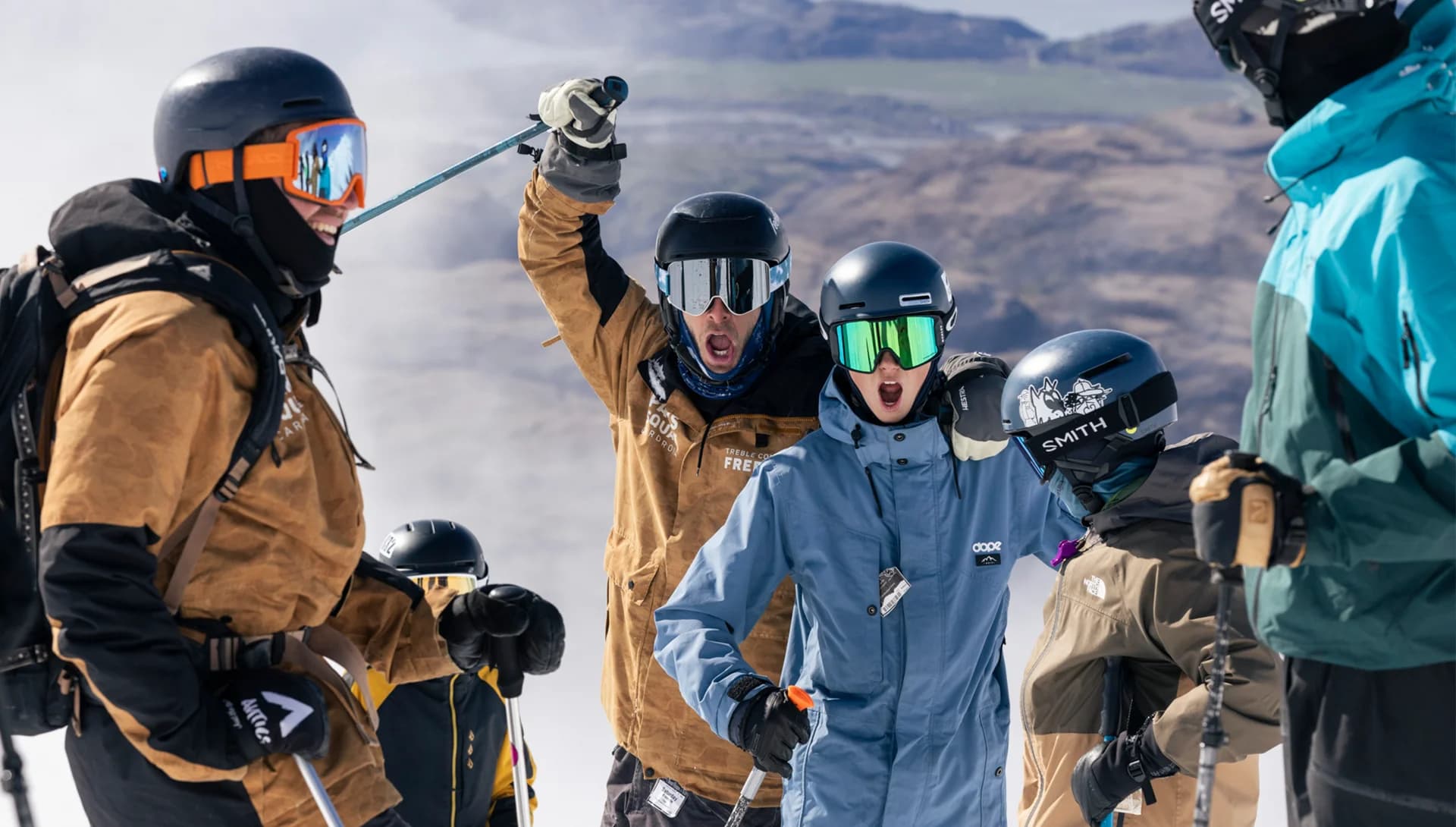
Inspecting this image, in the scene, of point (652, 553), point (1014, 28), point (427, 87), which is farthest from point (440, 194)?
point (652, 553)

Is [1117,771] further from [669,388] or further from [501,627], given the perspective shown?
[669,388]

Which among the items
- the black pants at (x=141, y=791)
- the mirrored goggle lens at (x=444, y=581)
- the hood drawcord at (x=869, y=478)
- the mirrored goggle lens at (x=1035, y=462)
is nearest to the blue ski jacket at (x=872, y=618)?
the hood drawcord at (x=869, y=478)

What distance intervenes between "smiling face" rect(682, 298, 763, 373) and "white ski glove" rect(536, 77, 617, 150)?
0.54 meters

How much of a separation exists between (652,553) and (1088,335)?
112cm

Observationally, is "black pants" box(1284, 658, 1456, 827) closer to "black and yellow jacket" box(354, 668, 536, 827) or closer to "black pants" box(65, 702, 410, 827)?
"black pants" box(65, 702, 410, 827)

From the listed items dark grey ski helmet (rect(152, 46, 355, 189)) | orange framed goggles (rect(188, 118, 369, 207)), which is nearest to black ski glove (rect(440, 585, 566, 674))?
orange framed goggles (rect(188, 118, 369, 207))

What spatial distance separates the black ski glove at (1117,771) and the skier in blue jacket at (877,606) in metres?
0.17

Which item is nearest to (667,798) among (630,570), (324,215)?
(630,570)

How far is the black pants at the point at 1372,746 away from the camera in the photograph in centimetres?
209

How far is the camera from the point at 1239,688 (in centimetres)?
295

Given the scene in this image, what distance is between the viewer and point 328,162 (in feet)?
9.27

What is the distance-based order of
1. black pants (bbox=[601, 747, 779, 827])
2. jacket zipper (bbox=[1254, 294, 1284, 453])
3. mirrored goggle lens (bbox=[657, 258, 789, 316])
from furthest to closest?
mirrored goggle lens (bbox=[657, 258, 789, 316]), black pants (bbox=[601, 747, 779, 827]), jacket zipper (bbox=[1254, 294, 1284, 453])

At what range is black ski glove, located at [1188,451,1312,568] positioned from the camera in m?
→ 2.08

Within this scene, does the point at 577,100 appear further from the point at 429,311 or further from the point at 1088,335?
the point at 429,311
